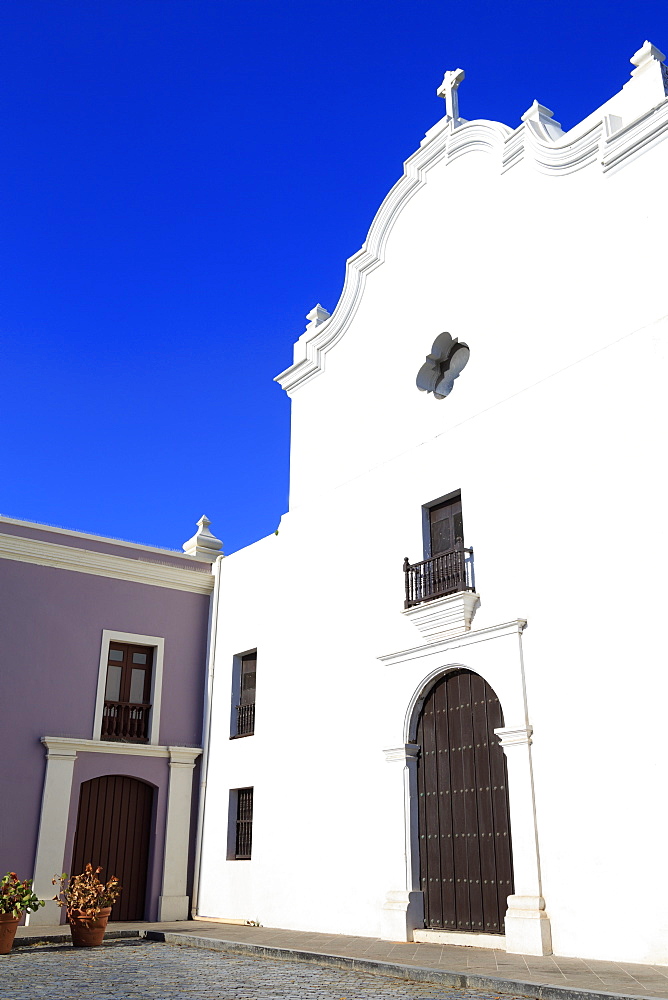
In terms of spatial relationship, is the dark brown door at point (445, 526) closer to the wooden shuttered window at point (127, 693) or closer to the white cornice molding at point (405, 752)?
the white cornice molding at point (405, 752)

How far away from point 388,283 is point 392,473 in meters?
3.14

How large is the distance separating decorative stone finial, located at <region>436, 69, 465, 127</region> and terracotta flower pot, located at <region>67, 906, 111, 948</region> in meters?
11.9

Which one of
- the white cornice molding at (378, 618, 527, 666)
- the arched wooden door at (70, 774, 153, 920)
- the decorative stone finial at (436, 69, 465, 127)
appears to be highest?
the decorative stone finial at (436, 69, 465, 127)

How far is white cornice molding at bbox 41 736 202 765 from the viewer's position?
1444 centimetres

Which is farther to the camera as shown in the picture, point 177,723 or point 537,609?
point 177,723

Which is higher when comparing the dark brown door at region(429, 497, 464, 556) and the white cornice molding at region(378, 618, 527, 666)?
the dark brown door at region(429, 497, 464, 556)

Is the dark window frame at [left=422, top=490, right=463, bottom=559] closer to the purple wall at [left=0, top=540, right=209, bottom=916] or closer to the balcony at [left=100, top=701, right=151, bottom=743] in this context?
the purple wall at [left=0, top=540, right=209, bottom=916]

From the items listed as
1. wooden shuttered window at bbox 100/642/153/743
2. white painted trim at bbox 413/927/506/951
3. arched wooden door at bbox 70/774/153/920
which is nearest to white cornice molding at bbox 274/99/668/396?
wooden shuttered window at bbox 100/642/153/743

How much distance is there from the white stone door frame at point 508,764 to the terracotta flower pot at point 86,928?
137 inches

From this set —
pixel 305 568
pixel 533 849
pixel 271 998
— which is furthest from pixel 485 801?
pixel 305 568

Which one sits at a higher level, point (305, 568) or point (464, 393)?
point (464, 393)

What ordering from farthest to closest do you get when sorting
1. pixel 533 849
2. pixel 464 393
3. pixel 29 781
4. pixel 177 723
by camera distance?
pixel 177 723
pixel 29 781
pixel 464 393
pixel 533 849

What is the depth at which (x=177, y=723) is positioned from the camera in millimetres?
15984

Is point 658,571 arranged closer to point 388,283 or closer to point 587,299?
point 587,299
